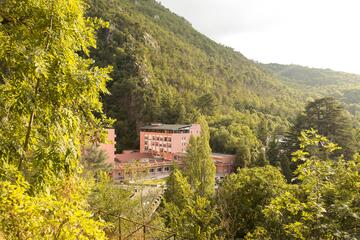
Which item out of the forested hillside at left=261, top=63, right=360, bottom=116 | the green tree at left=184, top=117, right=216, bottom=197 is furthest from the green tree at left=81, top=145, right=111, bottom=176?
the forested hillside at left=261, top=63, right=360, bottom=116

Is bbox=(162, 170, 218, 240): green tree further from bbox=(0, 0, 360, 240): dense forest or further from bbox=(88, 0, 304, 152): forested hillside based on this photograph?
bbox=(88, 0, 304, 152): forested hillside

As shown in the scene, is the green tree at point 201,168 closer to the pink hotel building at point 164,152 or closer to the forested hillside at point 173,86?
the pink hotel building at point 164,152

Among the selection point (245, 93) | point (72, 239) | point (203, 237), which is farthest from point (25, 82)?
point (245, 93)

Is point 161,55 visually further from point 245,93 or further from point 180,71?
point 245,93

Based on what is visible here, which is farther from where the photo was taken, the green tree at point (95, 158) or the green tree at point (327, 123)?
the green tree at point (327, 123)

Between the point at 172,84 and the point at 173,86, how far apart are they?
119 centimetres

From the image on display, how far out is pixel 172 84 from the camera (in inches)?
3098

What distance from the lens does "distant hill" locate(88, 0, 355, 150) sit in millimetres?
64562

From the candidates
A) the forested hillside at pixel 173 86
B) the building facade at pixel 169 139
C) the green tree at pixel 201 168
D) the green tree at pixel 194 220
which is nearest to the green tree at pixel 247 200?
the green tree at pixel 194 220

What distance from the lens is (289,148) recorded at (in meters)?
42.6

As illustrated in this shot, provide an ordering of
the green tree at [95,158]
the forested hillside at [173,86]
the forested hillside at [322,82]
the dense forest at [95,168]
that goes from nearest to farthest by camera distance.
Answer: the dense forest at [95,168]
the green tree at [95,158]
the forested hillside at [173,86]
the forested hillside at [322,82]

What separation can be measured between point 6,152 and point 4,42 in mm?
1329

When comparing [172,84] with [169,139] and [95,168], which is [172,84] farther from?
[95,168]

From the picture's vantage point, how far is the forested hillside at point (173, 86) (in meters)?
64.0
